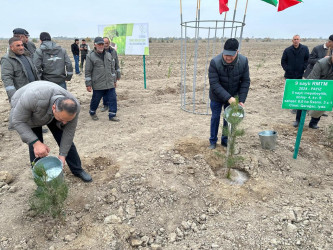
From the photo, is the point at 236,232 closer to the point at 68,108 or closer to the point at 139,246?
the point at 139,246

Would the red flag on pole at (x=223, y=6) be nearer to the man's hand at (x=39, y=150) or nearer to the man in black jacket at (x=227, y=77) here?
the man in black jacket at (x=227, y=77)

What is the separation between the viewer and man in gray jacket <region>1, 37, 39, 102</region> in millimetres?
3783

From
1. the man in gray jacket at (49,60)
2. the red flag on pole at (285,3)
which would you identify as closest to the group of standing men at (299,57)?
the red flag on pole at (285,3)

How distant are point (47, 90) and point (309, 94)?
11.1 ft

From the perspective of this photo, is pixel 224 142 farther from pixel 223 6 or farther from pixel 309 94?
pixel 223 6

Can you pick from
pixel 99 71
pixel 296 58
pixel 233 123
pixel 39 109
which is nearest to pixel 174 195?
pixel 233 123

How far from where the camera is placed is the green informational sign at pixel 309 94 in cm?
350

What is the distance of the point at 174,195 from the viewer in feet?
10.1

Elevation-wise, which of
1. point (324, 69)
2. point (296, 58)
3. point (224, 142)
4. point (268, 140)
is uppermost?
point (296, 58)

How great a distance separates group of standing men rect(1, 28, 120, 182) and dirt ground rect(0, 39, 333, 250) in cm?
56

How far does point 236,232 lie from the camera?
102 inches

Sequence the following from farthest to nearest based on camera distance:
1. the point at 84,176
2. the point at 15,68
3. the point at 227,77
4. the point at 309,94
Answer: the point at 15,68 → the point at 227,77 → the point at 309,94 → the point at 84,176

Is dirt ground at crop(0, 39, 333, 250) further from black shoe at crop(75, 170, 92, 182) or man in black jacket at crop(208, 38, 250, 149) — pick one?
man in black jacket at crop(208, 38, 250, 149)

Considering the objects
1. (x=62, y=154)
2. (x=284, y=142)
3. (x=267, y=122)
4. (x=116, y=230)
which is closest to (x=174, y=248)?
(x=116, y=230)
